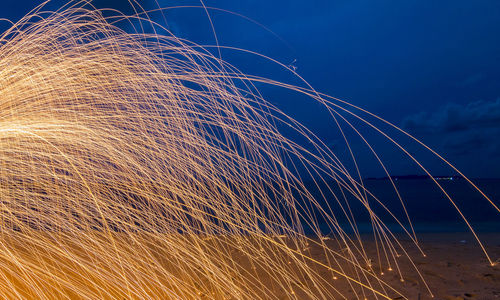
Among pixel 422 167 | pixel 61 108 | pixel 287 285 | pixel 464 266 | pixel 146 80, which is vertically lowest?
pixel 287 285

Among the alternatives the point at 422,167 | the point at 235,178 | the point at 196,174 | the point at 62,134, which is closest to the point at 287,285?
the point at 235,178

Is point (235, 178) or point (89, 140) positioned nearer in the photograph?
point (89, 140)

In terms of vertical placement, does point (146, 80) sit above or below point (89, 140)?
above

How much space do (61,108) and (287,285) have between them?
323 cm

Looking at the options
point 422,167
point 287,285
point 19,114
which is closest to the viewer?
point 422,167

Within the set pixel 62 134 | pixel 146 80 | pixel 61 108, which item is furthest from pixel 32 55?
pixel 146 80

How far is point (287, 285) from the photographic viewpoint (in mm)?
4512

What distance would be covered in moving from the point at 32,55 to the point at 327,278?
424cm

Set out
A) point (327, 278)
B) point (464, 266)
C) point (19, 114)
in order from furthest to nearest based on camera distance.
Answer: point (464, 266)
point (327, 278)
point (19, 114)

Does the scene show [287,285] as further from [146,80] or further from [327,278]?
[146,80]

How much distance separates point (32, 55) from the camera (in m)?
3.66

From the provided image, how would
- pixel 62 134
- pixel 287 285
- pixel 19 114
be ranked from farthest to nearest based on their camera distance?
pixel 287 285 < pixel 19 114 < pixel 62 134

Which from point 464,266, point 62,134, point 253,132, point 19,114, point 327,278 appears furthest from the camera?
point 464,266

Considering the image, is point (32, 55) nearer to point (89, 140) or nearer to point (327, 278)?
point (89, 140)
